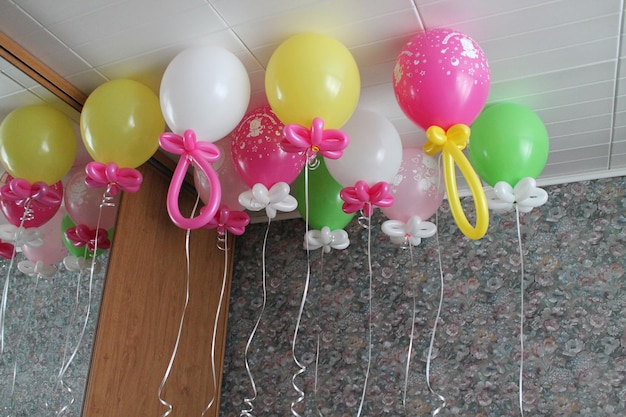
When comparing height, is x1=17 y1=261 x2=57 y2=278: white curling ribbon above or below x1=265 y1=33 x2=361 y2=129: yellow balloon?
below

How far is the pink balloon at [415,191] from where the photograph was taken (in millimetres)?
1747

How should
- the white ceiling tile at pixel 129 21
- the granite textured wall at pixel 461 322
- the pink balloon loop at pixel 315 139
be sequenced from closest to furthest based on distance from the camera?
the pink balloon loop at pixel 315 139
the white ceiling tile at pixel 129 21
the granite textured wall at pixel 461 322

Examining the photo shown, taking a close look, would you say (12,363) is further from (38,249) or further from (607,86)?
(607,86)

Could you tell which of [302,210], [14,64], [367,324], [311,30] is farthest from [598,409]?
[14,64]

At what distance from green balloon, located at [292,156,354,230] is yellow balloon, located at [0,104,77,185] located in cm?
77

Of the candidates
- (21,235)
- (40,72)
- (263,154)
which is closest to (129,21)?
(40,72)

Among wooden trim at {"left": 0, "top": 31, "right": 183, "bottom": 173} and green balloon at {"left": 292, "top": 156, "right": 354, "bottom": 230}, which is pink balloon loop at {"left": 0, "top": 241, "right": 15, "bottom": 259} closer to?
wooden trim at {"left": 0, "top": 31, "right": 183, "bottom": 173}

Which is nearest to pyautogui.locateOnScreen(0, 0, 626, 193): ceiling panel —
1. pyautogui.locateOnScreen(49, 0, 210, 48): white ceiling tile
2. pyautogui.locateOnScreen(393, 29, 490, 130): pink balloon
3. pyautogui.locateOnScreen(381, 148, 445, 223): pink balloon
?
pyautogui.locateOnScreen(49, 0, 210, 48): white ceiling tile

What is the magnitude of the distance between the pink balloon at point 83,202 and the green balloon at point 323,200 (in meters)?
0.69

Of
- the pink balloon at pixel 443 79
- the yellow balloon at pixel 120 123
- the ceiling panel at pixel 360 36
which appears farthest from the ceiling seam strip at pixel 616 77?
the yellow balloon at pixel 120 123

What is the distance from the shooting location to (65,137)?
1.72 meters

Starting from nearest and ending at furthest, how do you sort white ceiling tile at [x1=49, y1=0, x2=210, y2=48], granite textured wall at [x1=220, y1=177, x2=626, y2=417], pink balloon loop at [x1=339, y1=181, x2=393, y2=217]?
white ceiling tile at [x1=49, y1=0, x2=210, y2=48] < pink balloon loop at [x1=339, y1=181, x2=393, y2=217] < granite textured wall at [x1=220, y1=177, x2=626, y2=417]

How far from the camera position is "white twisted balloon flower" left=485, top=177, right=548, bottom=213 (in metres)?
1.52

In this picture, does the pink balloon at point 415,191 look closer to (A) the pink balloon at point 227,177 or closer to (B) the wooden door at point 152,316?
(A) the pink balloon at point 227,177
